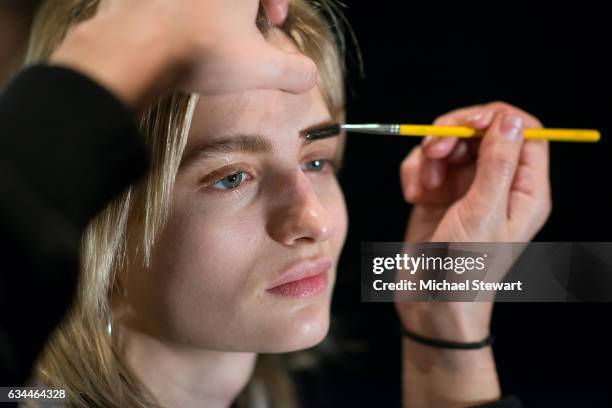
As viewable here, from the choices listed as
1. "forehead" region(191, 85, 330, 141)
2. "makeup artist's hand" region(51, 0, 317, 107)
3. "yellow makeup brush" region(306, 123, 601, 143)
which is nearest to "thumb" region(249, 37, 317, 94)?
"makeup artist's hand" region(51, 0, 317, 107)

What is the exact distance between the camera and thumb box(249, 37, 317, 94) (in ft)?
1.88

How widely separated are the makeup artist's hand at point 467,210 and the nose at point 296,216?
29 centimetres

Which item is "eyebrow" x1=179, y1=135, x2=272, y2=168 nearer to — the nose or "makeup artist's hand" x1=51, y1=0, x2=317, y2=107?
the nose

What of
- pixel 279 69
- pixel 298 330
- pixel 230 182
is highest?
pixel 279 69

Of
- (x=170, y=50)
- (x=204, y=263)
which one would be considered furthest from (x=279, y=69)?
(x=204, y=263)

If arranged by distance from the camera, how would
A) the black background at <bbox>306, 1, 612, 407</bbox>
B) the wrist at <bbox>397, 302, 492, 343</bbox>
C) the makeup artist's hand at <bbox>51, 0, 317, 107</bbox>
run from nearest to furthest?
the makeup artist's hand at <bbox>51, 0, 317, 107</bbox>, the wrist at <bbox>397, 302, 492, 343</bbox>, the black background at <bbox>306, 1, 612, 407</bbox>

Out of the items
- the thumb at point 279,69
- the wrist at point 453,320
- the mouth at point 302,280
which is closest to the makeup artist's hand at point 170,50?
the thumb at point 279,69

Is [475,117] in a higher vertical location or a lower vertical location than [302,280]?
higher

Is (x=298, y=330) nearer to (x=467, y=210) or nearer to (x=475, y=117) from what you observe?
(x=467, y=210)

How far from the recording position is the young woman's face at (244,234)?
2.66ft

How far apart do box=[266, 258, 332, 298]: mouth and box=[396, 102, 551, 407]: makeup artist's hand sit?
0.25 m

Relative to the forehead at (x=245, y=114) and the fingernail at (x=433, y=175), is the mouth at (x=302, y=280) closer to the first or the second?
the forehead at (x=245, y=114)

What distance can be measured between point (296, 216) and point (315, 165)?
0.53 feet

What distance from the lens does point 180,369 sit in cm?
97
